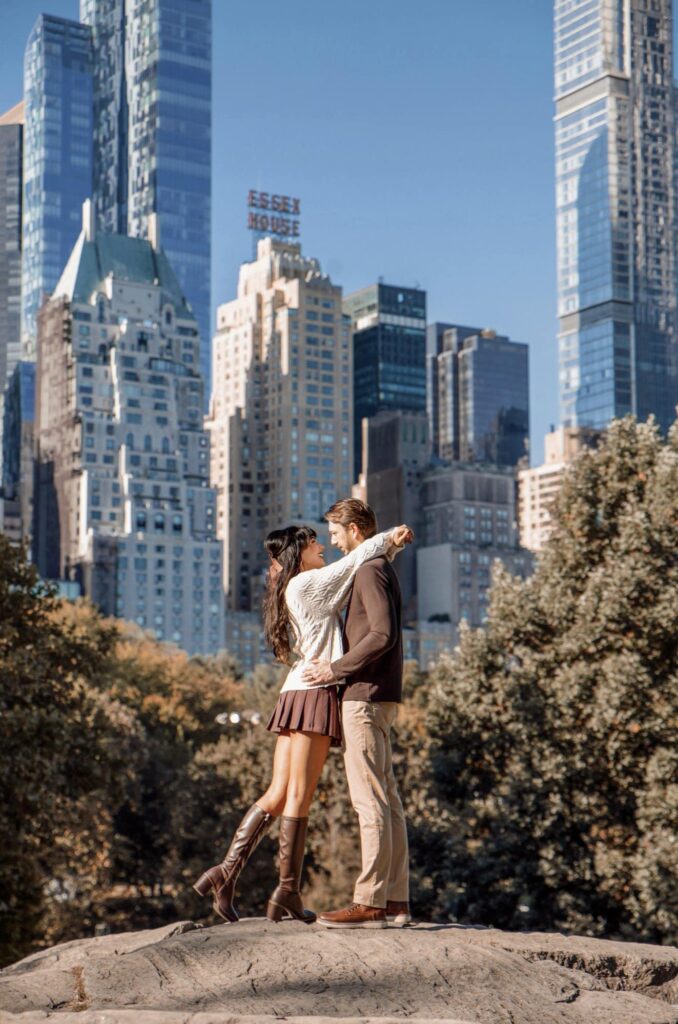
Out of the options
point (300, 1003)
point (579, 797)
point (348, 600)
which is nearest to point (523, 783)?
point (579, 797)

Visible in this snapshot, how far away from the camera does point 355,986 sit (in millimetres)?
10086

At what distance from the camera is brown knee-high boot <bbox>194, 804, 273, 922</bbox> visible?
38.7 ft

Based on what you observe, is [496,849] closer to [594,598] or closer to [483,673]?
Answer: [483,673]

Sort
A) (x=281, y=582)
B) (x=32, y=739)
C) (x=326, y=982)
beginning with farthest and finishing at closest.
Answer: (x=32, y=739)
(x=281, y=582)
(x=326, y=982)

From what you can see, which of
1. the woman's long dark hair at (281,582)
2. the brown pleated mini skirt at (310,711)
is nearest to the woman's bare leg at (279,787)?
the brown pleated mini skirt at (310,711)

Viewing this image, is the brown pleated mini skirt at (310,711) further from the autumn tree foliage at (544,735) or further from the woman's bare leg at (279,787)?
the autumn tree foliage at (544,735)

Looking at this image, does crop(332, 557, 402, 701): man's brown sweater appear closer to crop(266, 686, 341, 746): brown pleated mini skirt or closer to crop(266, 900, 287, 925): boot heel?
crop(266, 686, 341, 746): brown pleated mini skirt

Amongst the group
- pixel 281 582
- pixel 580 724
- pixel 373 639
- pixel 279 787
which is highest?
pixel 281 582

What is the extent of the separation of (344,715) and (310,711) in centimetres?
28

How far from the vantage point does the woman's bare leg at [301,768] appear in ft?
38.8

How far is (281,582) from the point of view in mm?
12125

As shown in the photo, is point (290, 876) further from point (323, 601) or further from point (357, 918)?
point (323, 601)

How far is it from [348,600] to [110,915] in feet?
142

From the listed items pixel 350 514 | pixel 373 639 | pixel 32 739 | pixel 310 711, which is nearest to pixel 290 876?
pixel 310 711
